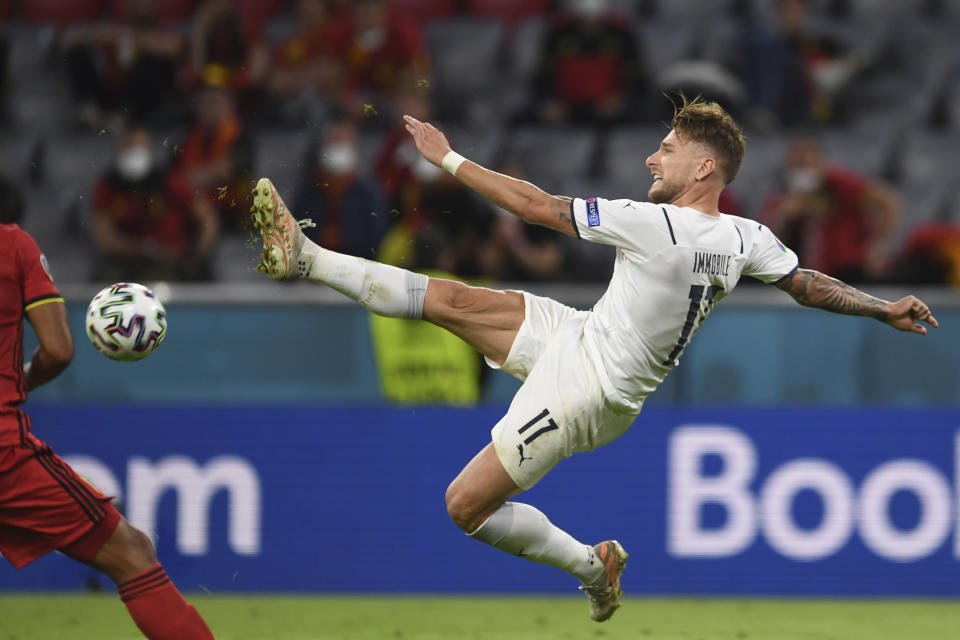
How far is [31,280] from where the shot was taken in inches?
205

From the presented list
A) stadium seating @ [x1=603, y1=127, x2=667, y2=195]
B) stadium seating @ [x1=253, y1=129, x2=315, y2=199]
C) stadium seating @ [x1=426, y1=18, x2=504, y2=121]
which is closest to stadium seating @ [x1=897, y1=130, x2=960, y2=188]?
stadium seating @ [x1=603, y1=127, x2=667, y2=195]

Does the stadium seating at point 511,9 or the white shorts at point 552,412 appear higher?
the stadium seating at point 511,9

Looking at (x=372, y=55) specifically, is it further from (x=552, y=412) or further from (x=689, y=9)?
(x=552, y=412)

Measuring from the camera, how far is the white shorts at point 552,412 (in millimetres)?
5828

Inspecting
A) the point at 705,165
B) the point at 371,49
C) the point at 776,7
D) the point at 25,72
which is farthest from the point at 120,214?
the point at 776,7

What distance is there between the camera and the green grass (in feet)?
23.8

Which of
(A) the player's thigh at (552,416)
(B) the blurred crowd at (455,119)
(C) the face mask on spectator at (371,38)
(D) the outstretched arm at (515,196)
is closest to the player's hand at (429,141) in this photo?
(D) the outstretched arm at (515,196)

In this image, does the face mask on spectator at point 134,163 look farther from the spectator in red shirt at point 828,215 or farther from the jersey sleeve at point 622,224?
the jersey sleeve at point 622,224

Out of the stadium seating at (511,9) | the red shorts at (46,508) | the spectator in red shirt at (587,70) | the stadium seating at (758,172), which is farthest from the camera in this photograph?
the stadium seating at (511,9)

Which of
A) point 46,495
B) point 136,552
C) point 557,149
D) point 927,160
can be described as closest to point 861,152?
point 927,160

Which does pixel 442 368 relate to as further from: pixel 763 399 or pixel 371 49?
pixel 371 49

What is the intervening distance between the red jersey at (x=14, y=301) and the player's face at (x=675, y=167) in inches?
97.7

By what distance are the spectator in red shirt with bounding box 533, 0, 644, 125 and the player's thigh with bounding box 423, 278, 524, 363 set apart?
5847mm

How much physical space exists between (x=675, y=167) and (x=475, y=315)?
106 centimetres
